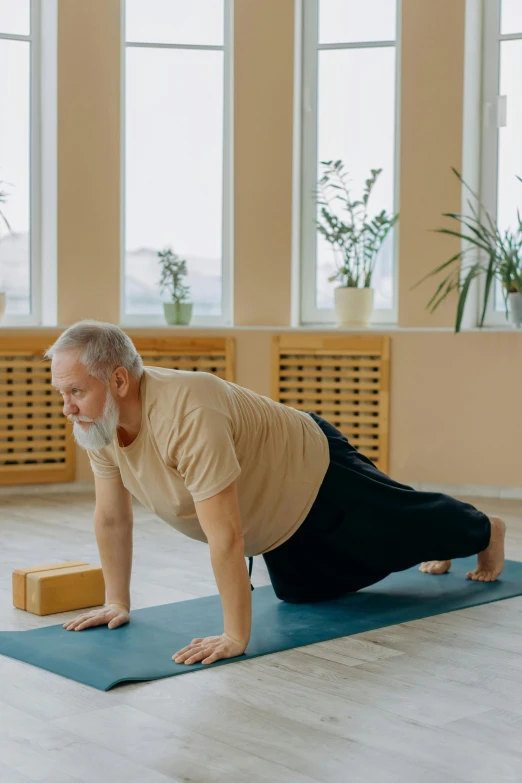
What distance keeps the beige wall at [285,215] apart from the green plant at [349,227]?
0.18 meters

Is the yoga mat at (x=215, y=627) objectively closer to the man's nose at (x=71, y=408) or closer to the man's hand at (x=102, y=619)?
the man's hand at (x=102, y=619)

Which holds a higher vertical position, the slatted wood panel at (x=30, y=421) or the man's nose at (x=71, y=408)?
the man's nose at (x=71, y=408)

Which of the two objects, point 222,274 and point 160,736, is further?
point 222,274

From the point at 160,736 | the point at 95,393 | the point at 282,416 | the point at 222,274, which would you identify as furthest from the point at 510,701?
the point at 222,274

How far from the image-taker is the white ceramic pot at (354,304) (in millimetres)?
5480

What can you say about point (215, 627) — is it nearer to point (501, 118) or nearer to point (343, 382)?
point (343, 382)

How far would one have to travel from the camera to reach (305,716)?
2.20 meters

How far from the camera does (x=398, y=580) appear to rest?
11.3 ft

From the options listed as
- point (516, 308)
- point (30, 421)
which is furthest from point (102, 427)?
point (516, 308)

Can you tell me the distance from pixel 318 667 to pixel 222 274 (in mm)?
3530

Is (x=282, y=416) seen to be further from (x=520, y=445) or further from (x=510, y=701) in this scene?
(x=520, y=445)

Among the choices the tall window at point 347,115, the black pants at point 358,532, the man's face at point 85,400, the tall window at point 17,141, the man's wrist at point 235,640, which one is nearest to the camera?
the man's face at point 85,400

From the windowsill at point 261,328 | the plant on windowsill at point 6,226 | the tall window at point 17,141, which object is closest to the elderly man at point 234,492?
the windowsill at point 261,328

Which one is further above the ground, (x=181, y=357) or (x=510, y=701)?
(x=181, y=357)
